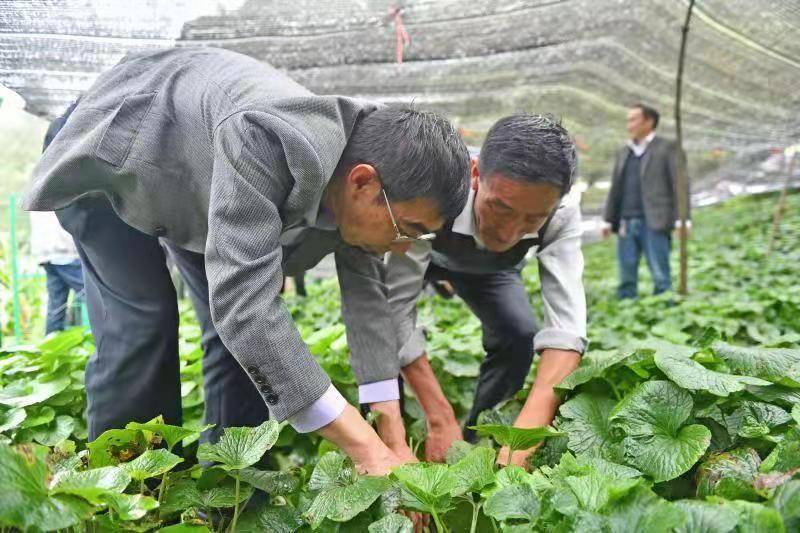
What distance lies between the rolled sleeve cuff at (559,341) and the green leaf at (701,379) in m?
0.36

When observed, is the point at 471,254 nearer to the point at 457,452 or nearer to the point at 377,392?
the point at 377,392

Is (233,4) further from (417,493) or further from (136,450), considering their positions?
(417,493)

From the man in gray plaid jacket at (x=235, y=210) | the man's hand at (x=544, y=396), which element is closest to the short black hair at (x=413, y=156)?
the man in gray plaid jacket at (x=235, y=210)

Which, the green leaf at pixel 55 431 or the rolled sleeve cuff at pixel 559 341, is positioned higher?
the rolled sleeve cuff at pixel 559 341

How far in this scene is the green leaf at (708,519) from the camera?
2.76 ft

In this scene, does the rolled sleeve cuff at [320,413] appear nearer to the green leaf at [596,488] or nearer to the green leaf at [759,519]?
the green leaf at [596,488]

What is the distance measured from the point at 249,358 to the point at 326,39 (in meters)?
2.62

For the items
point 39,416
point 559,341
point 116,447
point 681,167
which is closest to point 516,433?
point 559,341

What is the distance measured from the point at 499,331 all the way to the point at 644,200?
3.47 m

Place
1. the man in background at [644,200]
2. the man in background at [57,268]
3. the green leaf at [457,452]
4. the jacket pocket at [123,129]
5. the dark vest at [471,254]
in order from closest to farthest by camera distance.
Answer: the jacket pocket at [123,129] → the green leaf at [457,452] → the dark vest at [471,254] → the man in background at [57,268] → the man in background at [644,200]

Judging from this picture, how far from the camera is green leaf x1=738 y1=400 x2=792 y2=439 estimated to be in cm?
125

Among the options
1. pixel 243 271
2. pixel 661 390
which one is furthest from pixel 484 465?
pixel 243 271

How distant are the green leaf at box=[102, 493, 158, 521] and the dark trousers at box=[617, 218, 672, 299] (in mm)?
4703

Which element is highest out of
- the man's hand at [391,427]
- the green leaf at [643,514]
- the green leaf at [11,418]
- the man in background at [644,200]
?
the green leaf at [643,514]
